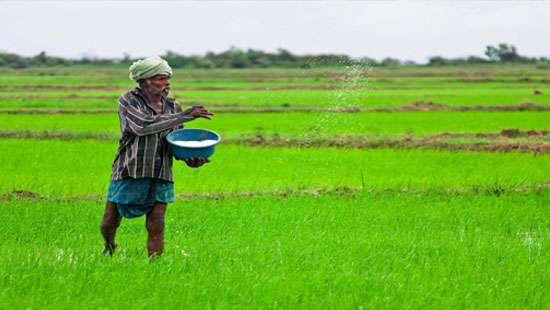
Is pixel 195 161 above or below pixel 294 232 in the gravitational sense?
above

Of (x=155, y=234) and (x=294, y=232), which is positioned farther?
(x=294, y=232)

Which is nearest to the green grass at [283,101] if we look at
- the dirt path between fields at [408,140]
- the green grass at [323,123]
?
the green grass at [323,123]

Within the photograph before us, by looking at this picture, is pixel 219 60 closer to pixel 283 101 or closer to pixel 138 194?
pixel 283 101

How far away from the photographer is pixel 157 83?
243 inches

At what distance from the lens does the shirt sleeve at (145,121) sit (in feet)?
19.9

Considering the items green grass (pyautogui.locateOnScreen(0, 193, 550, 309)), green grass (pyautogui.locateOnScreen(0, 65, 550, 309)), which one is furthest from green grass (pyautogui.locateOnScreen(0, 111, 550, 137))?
green grass (pyautogui.locateOnScreen(0, 193, 550, 309))

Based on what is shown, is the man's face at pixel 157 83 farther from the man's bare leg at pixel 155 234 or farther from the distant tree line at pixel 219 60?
the distant tree line at pixel 219 60

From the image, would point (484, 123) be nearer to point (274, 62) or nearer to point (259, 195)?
point (259, 195)

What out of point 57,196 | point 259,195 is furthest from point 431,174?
point 57,196

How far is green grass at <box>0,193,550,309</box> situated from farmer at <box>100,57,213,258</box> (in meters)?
0.30

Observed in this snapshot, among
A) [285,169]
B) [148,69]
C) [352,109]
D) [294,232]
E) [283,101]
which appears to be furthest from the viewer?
[283,101]

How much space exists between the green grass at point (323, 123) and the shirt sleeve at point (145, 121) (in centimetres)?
1074

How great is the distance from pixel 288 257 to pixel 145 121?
1.22 metres

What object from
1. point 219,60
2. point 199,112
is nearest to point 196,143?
point 199,112
